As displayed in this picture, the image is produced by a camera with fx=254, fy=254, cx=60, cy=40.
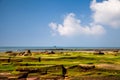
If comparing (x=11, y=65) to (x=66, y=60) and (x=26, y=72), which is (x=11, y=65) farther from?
(x=66, y=60)

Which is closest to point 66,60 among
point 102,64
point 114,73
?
point 102,64

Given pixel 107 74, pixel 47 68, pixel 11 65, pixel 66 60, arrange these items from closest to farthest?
pixel 107 74, pixel 47 68, pixel 11 65, pixel 66 60

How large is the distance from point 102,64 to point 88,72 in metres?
2.56

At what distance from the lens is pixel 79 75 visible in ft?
84.7

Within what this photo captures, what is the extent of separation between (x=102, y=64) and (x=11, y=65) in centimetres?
1054

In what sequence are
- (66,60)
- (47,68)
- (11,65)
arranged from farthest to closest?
(66,60)
(11,65)
(47,68)

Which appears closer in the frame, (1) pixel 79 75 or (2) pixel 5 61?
(1) pixel 79 75

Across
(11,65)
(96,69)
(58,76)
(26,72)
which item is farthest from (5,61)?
(96,69)

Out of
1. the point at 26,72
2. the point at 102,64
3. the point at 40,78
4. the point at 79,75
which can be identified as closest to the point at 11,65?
the point at 26,72

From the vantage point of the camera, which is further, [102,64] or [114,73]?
[102,64]

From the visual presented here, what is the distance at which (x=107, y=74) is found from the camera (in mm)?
25656

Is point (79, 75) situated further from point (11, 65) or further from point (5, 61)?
point (5, 61)

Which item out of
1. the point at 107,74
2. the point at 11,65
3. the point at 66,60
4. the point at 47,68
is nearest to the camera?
the point at 107,74

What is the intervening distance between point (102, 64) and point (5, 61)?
13.0 meters
